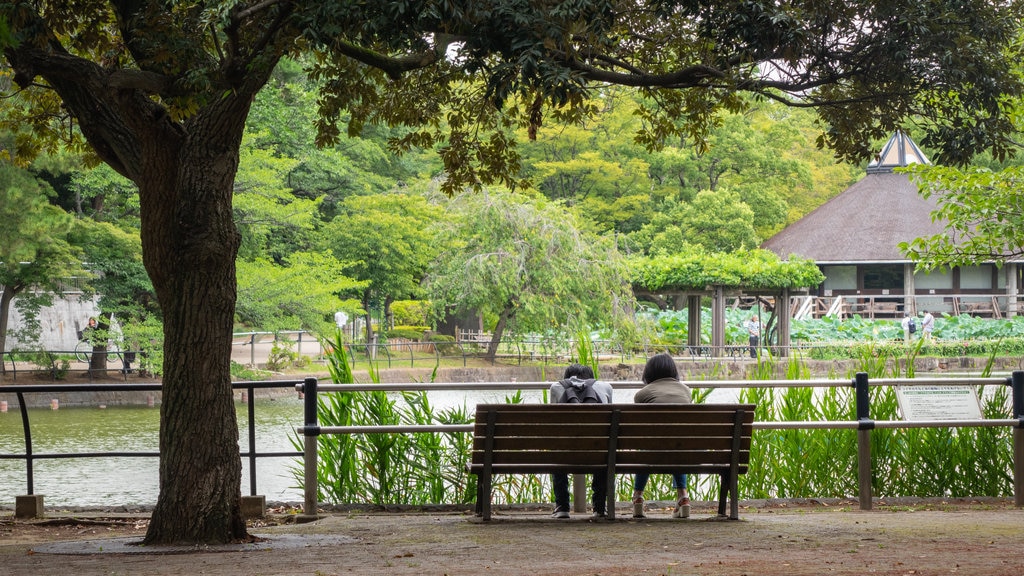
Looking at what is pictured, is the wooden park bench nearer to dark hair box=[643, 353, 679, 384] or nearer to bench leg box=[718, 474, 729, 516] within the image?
bench leg box=[718, 474, 729, 516]

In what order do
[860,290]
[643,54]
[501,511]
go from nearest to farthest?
[501,511] < [643,54] < [860,290]

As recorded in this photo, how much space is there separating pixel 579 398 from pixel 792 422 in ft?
4.89

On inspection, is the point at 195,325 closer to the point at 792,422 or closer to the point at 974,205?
the point at 792,422

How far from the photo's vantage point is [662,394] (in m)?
7.46

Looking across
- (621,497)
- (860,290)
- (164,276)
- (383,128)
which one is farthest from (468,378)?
(164,276)

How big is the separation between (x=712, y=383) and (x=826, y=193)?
4880cm

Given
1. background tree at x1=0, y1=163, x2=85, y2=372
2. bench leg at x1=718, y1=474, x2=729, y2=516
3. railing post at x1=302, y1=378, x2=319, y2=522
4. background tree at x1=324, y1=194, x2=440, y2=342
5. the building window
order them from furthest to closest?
1. the building window
2. background tree at x1=324, y1=194, x2=440, y2=342
3. background tree at x1=0, y1=163, x2=85, y2=372
4. railing post at x1=302, y1=378, x2=319, y2=522
5. bench leg at x1=718, y1=474, x2=729, y2=516

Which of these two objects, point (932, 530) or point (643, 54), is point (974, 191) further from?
point (932, 530)

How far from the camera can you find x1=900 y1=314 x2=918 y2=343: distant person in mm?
37606

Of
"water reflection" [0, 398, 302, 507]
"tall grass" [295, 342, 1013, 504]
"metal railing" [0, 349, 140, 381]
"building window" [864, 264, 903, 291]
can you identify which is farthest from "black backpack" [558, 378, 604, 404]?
"building window" [864, 264, 903, 291]

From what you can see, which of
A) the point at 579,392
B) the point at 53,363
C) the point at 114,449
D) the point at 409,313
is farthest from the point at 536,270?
the point at 579,392

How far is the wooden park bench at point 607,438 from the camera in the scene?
22.4 ft

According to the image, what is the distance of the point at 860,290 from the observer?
44.2 metres

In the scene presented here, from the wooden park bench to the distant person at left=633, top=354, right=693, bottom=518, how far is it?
434 millimetres
